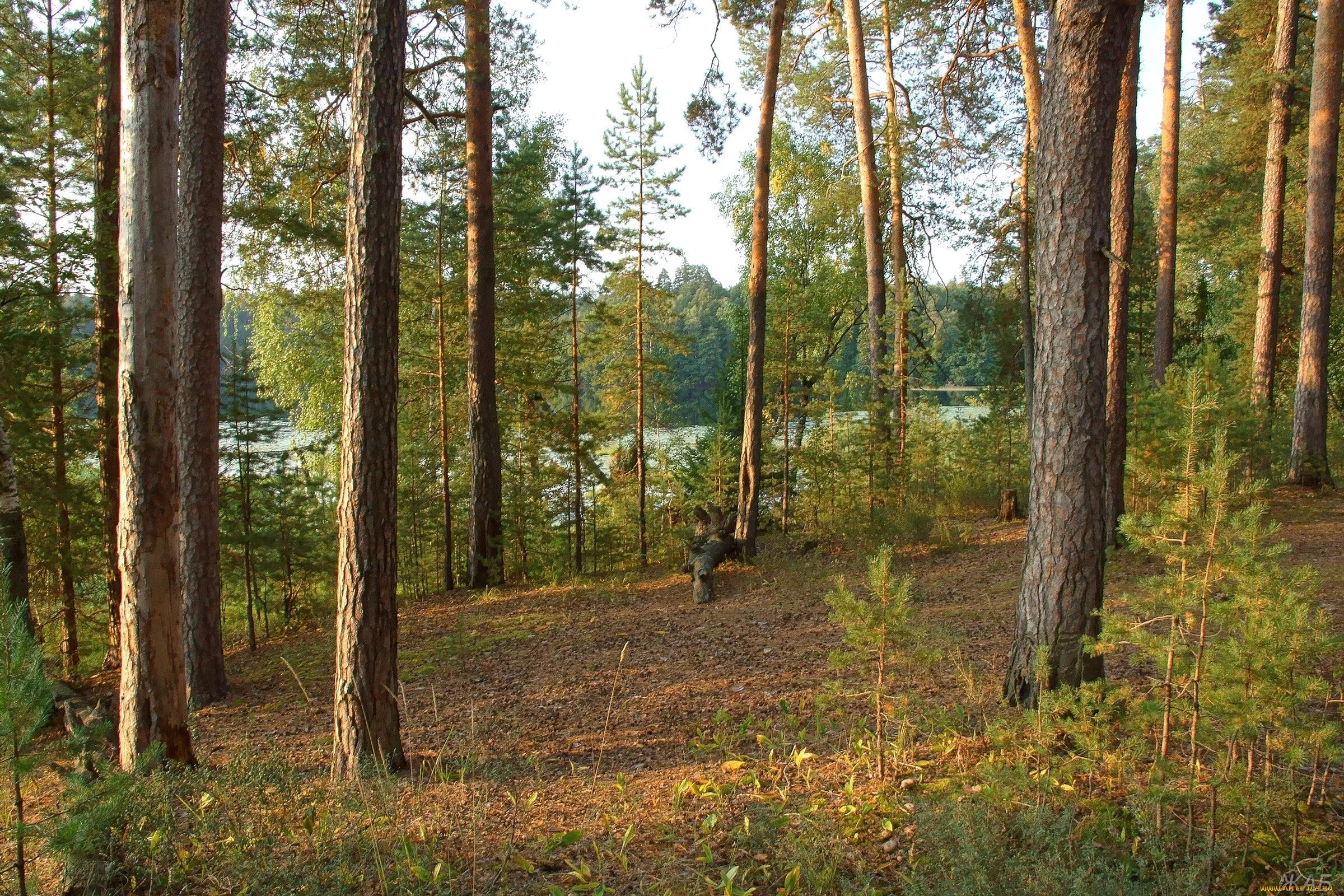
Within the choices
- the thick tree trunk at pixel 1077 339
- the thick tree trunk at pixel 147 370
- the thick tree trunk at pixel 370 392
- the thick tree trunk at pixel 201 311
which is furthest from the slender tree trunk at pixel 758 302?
the thick tree trunk at pixel 147 370

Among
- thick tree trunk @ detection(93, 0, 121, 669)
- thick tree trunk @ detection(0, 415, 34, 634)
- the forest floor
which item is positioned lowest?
the forest floor

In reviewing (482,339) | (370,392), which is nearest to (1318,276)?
(482,339)

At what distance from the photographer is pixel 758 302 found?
36.5 feet

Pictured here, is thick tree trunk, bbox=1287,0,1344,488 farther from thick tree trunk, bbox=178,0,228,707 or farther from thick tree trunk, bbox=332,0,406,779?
thick tree trunk, bbox=178,0,228,707

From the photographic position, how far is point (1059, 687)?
415 cm

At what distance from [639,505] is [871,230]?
628cm

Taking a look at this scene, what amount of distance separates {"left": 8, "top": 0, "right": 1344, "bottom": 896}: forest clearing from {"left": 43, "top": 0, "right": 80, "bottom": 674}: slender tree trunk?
0.07 meters

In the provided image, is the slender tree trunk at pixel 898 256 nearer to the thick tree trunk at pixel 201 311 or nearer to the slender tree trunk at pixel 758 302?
the slender tree trunk at pixel 758 302

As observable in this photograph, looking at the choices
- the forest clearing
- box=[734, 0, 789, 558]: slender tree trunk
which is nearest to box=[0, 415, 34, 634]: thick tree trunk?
the forest clearing

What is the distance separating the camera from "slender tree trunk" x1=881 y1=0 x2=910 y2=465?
12375 millimetres

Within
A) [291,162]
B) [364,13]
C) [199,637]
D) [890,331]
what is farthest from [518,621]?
[890,331]

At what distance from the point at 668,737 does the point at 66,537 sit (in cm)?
772

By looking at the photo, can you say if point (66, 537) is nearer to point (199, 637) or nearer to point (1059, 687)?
point (199, 637)

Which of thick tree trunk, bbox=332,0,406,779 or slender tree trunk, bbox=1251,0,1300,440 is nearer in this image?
thick tree trunk, bbox=332,0,406,779
